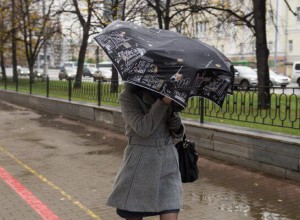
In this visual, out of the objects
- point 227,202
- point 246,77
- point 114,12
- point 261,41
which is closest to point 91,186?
point 227,202

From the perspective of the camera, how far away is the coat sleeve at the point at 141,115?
109 inches

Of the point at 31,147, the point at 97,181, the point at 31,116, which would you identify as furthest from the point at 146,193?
the point at 31,116

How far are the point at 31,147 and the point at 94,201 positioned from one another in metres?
4.04

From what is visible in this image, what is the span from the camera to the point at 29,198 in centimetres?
545

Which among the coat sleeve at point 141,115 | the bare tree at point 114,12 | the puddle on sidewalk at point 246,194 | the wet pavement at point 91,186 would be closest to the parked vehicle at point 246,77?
the bare tree at point 114,12

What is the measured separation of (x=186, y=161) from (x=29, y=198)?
9.95 ft

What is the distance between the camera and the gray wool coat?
2859 mm

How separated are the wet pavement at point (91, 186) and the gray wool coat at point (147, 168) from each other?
1.98 m

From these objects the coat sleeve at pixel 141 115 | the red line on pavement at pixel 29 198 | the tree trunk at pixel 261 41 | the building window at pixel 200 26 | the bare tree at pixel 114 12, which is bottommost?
the red line on pavement at pixel 29 198

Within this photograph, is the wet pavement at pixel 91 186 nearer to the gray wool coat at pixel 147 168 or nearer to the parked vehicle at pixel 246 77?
the gray wool coat at pixel 147 168

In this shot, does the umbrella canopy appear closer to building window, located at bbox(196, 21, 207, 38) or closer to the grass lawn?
the grass lawn

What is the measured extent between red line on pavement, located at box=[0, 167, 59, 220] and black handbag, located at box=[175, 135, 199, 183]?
7.25 ft

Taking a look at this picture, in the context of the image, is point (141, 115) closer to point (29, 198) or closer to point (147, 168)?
point (147, 168)

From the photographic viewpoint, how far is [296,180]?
20.4ft
